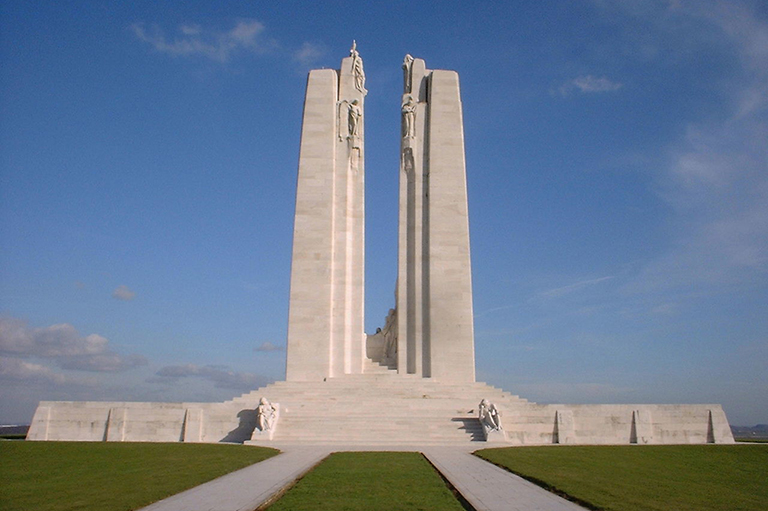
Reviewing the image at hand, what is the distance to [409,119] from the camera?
27594 millimetres

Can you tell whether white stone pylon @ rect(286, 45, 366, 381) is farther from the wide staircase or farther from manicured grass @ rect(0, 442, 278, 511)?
manicured grass @ rect(0, 442, 278, 511)

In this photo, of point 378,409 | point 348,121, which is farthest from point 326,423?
point 348,121

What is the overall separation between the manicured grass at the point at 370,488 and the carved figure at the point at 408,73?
20.5 m

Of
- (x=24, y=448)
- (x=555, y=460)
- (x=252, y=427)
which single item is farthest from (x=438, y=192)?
(x=24, y=448)

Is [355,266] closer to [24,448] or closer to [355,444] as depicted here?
[355,444]

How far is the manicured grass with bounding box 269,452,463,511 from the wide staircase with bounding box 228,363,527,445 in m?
5.99

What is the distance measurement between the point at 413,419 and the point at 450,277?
820 centimetres

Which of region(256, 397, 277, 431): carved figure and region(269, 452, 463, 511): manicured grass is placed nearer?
region(269, 452, 463, 511): manicured grass

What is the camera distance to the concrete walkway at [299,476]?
7090 millimetres

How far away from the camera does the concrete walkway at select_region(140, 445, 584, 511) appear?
709 cm

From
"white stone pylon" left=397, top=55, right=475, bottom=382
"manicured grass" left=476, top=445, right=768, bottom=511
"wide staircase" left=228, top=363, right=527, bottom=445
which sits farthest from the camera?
→ "white stone pylon" left=397, top=55, right=475, bottom=382

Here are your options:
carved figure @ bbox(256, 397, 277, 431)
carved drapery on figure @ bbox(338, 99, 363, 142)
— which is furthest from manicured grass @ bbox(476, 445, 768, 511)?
carved drapery on figure @ bbox(338, 99, 363, 142)

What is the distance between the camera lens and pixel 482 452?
14172mm

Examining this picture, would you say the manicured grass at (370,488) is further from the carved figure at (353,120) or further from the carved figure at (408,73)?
the carved figure at (408,73)
